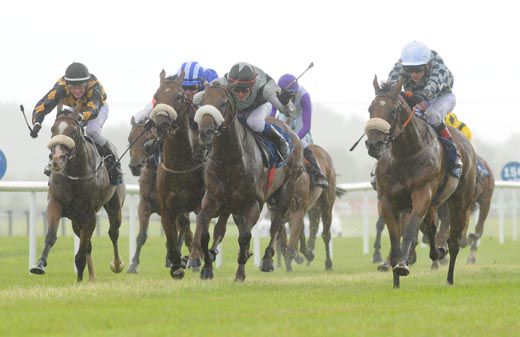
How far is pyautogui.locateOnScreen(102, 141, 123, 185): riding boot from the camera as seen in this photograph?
12.9 meters

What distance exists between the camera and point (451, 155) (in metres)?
11.7

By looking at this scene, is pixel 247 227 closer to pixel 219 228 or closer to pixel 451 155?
pixel 219 228

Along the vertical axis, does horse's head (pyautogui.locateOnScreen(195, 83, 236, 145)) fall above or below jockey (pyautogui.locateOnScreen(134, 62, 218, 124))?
below

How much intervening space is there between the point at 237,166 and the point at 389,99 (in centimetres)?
154

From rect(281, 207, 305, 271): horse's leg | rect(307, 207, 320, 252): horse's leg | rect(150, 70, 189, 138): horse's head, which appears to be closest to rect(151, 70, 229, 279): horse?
rect(150, 70, 189, 138): horse's head

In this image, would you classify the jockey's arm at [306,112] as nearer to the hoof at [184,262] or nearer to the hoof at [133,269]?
the hoof at [133,269]

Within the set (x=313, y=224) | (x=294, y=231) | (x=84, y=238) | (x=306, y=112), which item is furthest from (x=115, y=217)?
(x=313, y=224)

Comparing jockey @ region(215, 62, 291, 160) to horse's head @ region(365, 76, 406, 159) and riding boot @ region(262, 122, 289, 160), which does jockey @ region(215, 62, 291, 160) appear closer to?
riding boot @ region(262, 122, 289, 160)

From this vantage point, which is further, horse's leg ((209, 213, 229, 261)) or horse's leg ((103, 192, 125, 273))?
horse's leg ((103, 192, 125, 273))

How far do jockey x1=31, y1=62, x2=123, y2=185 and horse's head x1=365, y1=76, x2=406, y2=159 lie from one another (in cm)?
294

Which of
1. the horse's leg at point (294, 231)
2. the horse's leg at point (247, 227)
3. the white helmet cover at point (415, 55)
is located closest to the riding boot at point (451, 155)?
the white helmet cover at point (415, 55)

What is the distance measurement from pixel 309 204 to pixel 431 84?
188 inches

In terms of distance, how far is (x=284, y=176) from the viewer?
1289 centimetres

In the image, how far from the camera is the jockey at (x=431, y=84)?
11734 millimetres
